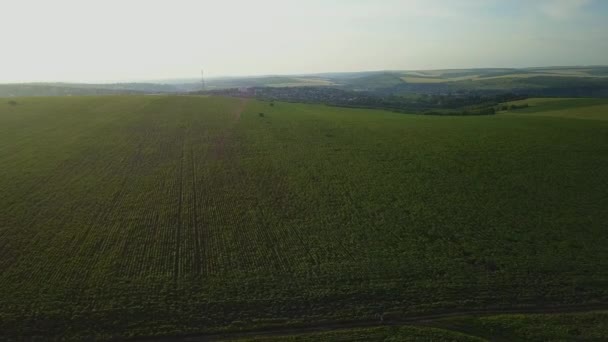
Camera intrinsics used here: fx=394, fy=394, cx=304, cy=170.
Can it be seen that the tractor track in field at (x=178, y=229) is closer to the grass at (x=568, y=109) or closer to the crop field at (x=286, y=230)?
the crop field at (x=286, y=230)

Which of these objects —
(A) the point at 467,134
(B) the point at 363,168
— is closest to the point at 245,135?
(B) the point at 363,168

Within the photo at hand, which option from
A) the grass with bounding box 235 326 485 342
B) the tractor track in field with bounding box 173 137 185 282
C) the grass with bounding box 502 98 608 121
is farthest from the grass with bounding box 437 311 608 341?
the grass with bounding box 502 98 608 121

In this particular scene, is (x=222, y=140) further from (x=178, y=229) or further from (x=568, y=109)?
(x=568, y=109)

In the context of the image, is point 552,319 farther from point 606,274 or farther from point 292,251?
point 292,251

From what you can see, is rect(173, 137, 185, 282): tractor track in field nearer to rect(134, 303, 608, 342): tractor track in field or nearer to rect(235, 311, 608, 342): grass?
rect(134, 303, 608, 342): tractor track in field

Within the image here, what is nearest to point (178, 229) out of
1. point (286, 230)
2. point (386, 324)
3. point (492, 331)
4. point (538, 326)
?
point (286, 230)

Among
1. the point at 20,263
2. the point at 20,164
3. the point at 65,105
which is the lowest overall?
the point at 20,263
